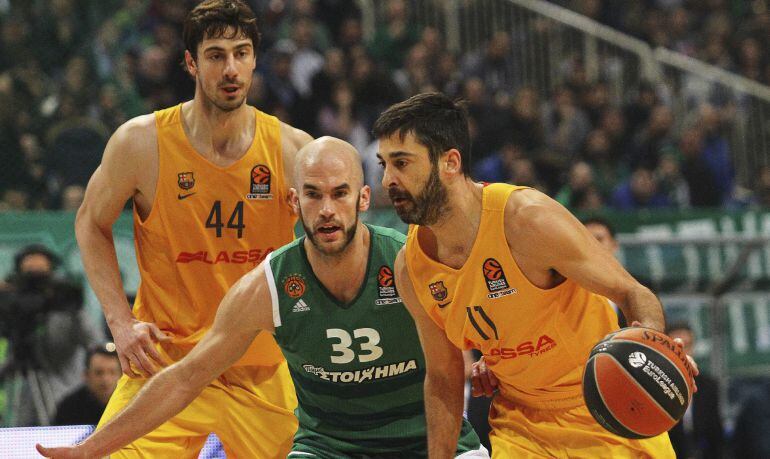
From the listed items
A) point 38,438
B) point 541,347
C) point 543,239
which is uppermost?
point 543,239

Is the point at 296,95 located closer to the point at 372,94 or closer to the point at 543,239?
the point at 372,94

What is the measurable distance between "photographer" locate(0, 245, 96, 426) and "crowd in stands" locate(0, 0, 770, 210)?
0.96m

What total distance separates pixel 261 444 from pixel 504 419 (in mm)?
1115

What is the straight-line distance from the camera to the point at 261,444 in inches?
197

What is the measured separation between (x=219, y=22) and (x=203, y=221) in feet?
2.96

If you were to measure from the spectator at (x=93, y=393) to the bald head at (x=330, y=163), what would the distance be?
3.34 meters

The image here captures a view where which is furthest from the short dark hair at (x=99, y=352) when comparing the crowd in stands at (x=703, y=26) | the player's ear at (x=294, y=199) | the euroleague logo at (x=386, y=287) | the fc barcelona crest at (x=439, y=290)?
the crowd in stands at (x=703, y=26)

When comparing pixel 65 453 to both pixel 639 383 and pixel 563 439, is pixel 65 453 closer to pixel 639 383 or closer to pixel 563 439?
pixel 563 439

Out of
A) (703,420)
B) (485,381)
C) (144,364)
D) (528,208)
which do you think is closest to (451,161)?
(528,208)

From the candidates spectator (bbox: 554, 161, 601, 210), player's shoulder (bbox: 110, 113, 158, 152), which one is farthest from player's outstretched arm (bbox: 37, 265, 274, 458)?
spectator (bbox: 554, 161, 601, 210)

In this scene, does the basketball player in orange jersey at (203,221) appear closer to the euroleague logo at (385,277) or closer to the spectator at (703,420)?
the euroleague logo at (385,277)

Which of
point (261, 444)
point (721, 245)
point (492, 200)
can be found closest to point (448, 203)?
point (492, 200)

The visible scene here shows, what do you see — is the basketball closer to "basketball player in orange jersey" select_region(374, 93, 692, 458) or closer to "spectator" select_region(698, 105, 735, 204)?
"basketball player in orange jersey" select_region(374, 93, 692, 458)

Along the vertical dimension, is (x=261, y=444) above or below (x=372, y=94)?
below
